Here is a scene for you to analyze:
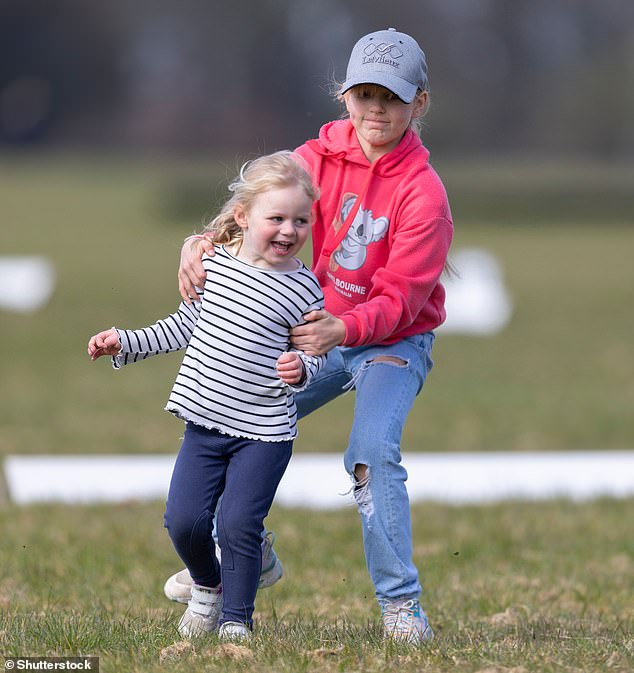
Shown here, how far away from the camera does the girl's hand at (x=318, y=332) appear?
413 centimetres

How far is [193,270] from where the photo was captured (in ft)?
14.0

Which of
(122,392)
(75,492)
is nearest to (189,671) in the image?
(75,492)

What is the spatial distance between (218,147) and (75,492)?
91.9 m

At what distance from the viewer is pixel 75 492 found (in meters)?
7.93

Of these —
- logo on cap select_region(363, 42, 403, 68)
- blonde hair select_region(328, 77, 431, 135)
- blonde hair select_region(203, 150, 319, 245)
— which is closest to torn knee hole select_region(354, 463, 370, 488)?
blonde hair select_region(203, 150, 319, 245)

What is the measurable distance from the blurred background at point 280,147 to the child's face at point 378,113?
34 cm

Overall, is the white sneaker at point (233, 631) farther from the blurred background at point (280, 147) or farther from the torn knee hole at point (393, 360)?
the blurred background at point (280, 147)

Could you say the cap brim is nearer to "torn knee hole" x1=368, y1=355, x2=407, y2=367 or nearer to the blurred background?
the blurred background

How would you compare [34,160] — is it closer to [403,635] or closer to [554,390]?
[554,390]

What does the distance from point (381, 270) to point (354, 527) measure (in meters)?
3.05

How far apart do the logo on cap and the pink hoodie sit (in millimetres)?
285

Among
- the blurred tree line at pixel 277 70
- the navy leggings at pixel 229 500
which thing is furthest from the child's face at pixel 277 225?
the blurred tree line at pixel 277 70

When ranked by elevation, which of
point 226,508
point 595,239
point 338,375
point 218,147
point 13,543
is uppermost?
point 218,147

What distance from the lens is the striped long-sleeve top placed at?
13.5 feet
